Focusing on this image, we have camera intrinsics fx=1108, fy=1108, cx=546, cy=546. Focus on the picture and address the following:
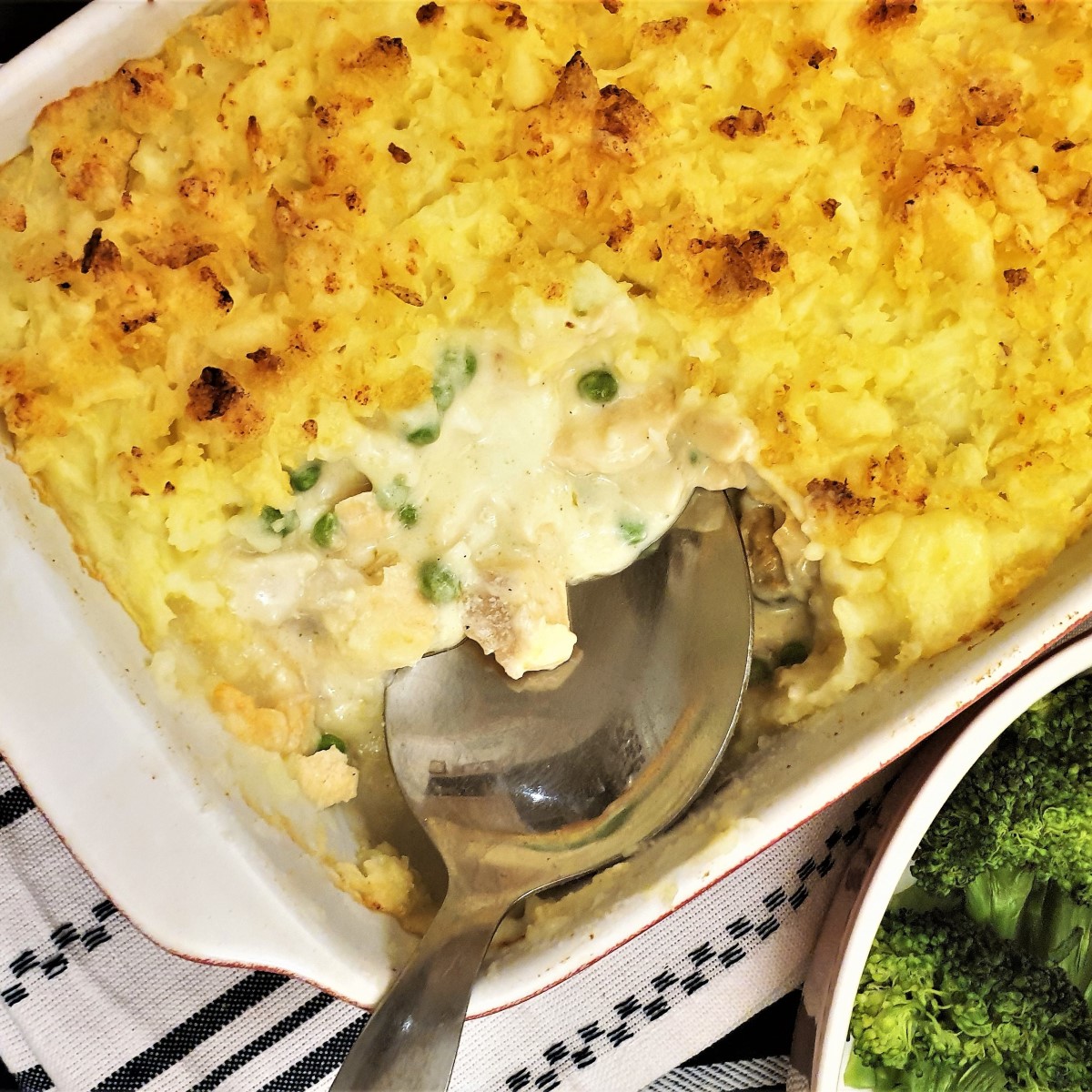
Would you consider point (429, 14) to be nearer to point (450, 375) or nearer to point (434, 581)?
point (450, 375)

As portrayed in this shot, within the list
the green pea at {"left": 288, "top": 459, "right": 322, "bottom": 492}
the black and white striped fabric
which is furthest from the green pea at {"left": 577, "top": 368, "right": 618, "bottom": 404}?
the black and white striped fabric

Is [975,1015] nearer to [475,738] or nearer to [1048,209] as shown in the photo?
[475,738]

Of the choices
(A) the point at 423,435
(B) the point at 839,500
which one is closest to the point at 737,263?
(B) the point at 839,500

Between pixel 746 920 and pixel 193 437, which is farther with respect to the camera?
pixel 746 920

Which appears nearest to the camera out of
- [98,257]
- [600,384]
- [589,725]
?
[98,257]

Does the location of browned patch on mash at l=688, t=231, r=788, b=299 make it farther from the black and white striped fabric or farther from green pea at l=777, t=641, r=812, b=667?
the black and white striped fabric

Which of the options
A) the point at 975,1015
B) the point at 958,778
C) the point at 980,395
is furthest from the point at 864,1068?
the point at 980,395
